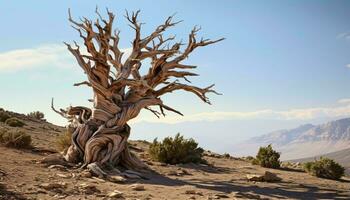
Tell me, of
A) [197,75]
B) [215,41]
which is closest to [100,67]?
[197,75]

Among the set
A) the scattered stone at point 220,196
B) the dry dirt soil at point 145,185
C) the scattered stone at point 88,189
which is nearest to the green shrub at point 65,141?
the dry dirt soil at point 145,185

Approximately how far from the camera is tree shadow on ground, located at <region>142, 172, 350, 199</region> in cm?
1115

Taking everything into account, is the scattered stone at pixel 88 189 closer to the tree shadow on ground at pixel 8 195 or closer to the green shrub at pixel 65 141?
the tree shadow on ground at pixel 8 195

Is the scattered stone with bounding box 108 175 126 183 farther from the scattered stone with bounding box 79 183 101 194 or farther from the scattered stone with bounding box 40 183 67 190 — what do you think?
the scattered stone with bounding box 40 183 67 190

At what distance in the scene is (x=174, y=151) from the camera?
679 inches

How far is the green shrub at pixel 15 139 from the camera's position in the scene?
15.7m

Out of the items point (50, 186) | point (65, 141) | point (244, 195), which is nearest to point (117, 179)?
point (50, 186)

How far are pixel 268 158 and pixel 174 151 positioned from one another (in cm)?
531

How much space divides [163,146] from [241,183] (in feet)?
16.9

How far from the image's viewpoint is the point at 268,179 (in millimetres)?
13930

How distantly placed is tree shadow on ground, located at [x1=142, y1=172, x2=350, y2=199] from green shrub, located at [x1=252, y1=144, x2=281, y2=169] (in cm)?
596

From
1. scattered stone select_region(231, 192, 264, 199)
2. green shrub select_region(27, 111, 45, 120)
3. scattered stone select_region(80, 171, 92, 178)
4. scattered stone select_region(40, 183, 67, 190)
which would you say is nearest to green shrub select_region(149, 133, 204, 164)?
scattered stone select_region(80, 171, 92, 178)

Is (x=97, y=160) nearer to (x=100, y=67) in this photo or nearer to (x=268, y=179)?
(x=100, y=67)

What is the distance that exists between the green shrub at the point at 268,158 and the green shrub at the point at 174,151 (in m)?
3.69
